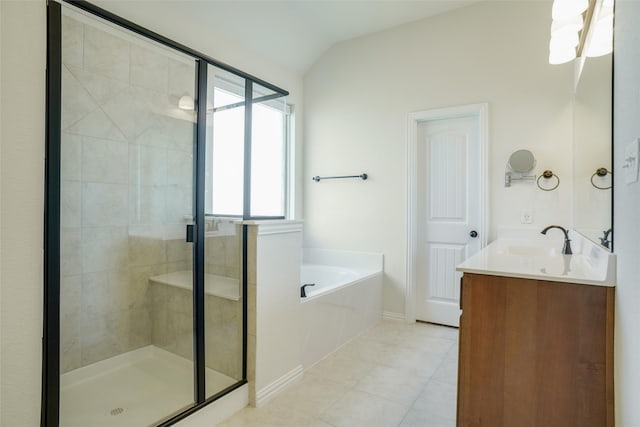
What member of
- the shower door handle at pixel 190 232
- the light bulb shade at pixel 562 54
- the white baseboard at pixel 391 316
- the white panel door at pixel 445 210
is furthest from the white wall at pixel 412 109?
the shower door handle at pixel 190 232

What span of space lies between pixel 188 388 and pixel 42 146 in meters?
1.29

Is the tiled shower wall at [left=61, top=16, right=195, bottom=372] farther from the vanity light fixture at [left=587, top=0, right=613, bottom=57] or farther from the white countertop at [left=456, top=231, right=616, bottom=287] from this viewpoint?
the vanity light fixture at [left=587, top=0, right=613, bottom=57]

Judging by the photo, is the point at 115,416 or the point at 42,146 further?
the point at 115,416

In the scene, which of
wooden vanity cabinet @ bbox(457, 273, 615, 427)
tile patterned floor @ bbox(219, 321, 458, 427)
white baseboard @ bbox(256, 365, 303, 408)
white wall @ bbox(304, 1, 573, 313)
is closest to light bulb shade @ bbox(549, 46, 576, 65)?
white wall @ bbox(304, 1, 573, 313)

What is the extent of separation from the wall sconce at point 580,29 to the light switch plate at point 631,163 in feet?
1.76

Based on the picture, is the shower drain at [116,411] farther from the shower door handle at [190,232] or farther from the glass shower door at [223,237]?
the shower door handle at [190,232]

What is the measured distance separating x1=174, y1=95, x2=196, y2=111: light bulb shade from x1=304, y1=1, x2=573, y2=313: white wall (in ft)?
6.02

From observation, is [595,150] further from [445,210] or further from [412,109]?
[412,109]

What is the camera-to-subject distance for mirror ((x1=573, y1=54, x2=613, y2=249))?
131cm

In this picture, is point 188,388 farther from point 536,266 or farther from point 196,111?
point 536,266

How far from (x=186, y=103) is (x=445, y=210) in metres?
2.31

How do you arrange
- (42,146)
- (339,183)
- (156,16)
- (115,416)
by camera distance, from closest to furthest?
1. (42,146)
2. (115,416)
3. (156,16)
4. (339,183)

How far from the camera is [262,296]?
1.88 metres

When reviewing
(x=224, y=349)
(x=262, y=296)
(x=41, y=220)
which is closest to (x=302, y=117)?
(x=262, y=296)
